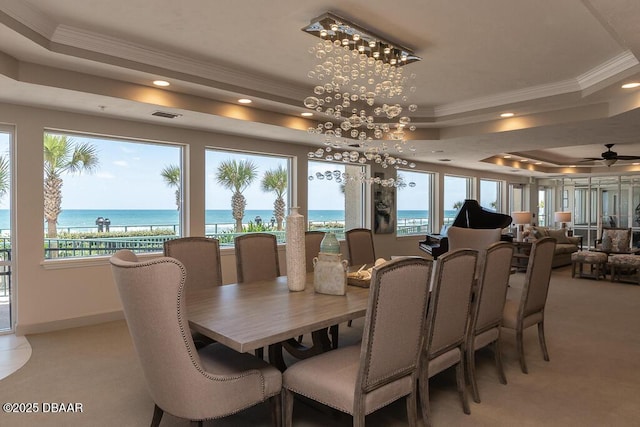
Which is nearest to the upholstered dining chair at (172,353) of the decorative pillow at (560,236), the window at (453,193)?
the window at (453,193)

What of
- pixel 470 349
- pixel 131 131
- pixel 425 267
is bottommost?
pixel 470 349

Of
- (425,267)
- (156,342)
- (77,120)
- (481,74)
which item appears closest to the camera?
(156,342)

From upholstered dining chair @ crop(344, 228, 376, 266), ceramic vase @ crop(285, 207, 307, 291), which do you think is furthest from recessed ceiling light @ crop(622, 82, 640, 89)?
ceramic vase @ crop(285, 207, 307, 291)

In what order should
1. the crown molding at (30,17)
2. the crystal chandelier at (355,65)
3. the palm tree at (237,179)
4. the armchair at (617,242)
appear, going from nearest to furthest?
1. the crown molding at (30,17)
2. the crystal chandelier at (355,65)
3. the palm tree at (237,179)
4. the armchair at (617,242)

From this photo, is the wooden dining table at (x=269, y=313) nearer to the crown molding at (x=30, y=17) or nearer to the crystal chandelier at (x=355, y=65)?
the crystal chandelier at (x=355, y=65)

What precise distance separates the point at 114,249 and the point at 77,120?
1529mm

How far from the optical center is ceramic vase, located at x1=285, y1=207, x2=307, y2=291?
289cm

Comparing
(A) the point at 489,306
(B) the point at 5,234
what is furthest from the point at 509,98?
(B) the point at 5,234

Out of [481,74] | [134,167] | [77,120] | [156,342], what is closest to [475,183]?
[481,74]

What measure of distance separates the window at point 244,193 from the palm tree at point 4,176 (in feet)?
7.20

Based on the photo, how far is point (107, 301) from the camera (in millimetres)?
4766

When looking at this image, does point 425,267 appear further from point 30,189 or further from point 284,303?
point 30,189

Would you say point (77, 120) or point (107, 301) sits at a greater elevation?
point (77, 120)

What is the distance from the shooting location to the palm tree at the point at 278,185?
651cm
